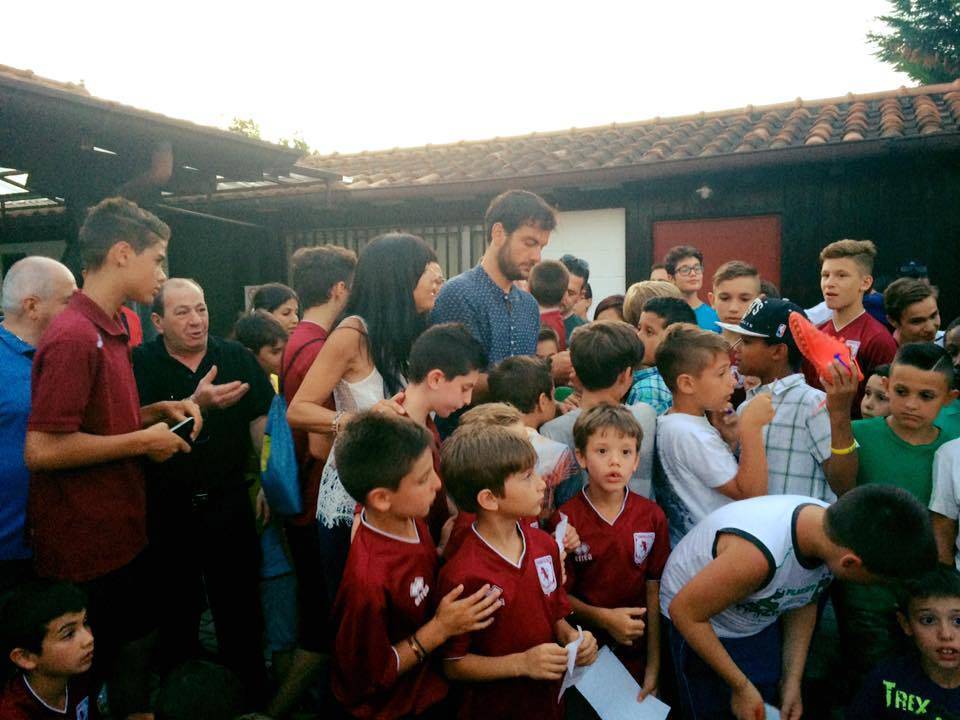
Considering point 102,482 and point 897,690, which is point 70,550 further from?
point 897,690

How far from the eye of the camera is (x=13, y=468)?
262 centimetres

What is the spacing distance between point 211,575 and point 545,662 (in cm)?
186

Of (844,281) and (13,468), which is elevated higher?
(844,281)

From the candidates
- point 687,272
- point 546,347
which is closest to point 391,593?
point 546,347

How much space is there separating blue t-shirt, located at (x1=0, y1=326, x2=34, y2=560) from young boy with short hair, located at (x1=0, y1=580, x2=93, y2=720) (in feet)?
A: 0.74

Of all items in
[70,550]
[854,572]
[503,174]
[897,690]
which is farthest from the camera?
[503,174]

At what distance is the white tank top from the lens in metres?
2.06

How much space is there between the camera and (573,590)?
8.21ft

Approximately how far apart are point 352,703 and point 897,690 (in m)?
1.74

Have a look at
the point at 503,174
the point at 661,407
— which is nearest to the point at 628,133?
the point at 503,174

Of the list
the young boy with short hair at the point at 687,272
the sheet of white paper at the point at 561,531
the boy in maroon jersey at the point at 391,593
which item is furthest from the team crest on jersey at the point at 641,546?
the young boy with short hair at the point at 687,272

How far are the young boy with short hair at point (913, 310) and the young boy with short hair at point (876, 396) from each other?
657 millimetres

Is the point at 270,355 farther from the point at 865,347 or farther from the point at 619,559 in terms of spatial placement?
the point at 865,347

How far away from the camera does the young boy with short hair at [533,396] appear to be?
262 centimetres
